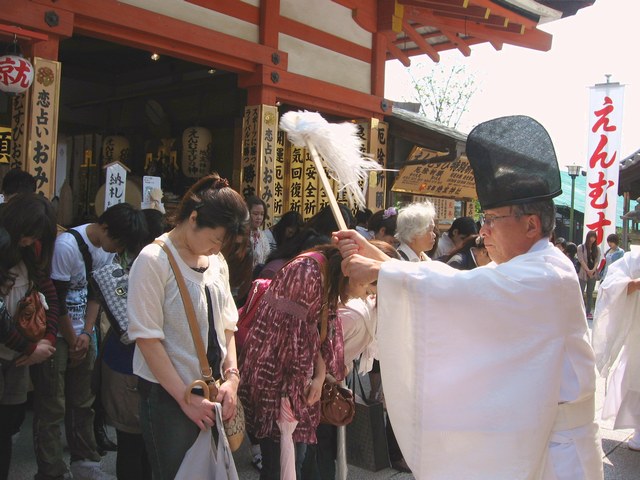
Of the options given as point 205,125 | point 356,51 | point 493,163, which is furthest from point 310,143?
point 205,125

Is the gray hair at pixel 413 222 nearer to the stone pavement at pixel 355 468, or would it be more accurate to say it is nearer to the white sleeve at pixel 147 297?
the stone pavement at pixel 355 468

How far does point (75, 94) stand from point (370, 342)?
10.5 m

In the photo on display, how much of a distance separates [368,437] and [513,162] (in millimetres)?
2261

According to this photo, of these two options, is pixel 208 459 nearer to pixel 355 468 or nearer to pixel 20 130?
pixel 355 468

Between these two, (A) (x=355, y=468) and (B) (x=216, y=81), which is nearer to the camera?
(A) (x=355, y=468)

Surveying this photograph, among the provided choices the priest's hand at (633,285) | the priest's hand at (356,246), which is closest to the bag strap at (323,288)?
the priest's hand at (356,246)

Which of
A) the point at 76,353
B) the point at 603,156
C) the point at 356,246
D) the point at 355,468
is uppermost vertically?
the point at 603,156

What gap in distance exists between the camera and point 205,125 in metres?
11.1

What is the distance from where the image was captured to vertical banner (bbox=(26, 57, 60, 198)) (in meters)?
5.54

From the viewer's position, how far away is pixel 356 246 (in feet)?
8.55

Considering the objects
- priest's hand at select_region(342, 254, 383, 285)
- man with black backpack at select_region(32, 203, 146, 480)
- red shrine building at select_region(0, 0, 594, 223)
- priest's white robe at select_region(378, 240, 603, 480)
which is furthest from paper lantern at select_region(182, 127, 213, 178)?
priest's white robe at select_region(378, 240, 603, 480)

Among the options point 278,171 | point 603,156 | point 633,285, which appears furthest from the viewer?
point 603,156

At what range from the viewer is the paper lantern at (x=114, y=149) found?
11336 mm

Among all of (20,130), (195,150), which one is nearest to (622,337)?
(20,130)
